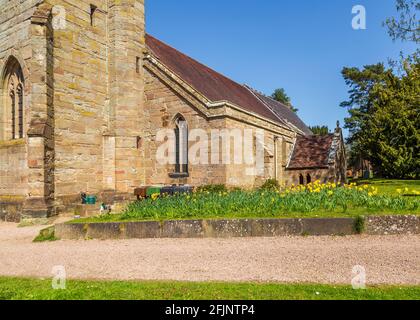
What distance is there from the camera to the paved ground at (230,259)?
5023mm

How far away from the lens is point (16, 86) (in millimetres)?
14984

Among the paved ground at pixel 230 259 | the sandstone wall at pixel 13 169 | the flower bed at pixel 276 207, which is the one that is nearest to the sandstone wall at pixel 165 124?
the sandstone wall at pixel 13 169

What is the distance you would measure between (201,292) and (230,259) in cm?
180

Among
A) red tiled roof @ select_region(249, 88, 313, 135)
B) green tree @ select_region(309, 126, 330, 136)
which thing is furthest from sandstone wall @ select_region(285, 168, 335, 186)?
green tree @ select_region(309, 126, 330, 136)

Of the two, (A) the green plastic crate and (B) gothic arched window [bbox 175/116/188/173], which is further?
(B) gothic arched window [bbox 175/116/188/173]

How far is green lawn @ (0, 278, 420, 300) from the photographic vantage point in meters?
3.97

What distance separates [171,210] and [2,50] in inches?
463

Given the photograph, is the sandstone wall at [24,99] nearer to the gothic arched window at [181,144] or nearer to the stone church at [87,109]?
the stone church at [87,109]

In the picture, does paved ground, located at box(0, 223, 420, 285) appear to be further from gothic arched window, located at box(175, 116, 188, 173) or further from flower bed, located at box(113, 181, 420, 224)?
gothic arched window, located at box(175, 116, 188, 173)

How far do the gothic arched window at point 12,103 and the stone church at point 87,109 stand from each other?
41mm

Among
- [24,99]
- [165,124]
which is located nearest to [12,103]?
[24,99]

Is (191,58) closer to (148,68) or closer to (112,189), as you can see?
(148,68)

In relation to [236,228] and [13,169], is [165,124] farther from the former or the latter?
[236,228]

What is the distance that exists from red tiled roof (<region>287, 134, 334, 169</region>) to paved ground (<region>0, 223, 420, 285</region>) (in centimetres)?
1767
